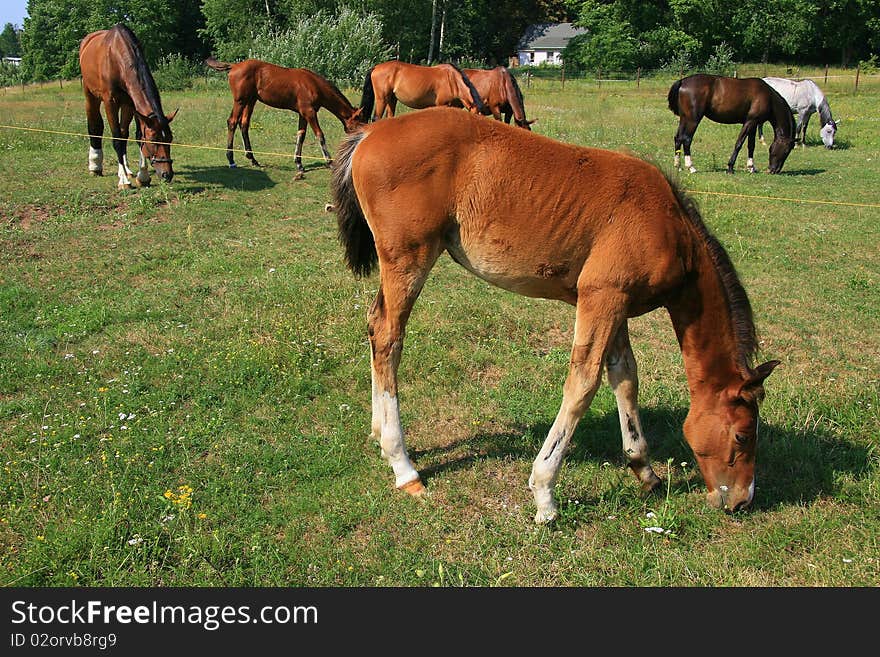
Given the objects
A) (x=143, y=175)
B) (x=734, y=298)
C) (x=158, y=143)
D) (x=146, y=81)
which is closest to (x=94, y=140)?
(x=143, y=175)

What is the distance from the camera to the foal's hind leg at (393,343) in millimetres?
4246

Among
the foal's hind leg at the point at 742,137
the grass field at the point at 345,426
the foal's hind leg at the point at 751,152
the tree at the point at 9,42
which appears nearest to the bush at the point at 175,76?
the grass field at the point at 345,426

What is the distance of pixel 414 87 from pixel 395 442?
14227mm

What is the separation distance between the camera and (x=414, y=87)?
17016 millimetres

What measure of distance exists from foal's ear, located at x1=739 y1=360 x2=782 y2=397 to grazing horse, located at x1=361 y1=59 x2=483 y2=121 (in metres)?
13.3

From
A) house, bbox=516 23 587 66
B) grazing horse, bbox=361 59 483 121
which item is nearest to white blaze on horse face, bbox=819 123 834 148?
grazing horse, bbox=361 59 483 121

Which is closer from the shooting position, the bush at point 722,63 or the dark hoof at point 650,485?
the dark hoof at point 650,485

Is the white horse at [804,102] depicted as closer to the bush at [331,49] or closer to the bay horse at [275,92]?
the bay horse at [275,92]

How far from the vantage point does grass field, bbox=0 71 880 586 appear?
383 centimetres

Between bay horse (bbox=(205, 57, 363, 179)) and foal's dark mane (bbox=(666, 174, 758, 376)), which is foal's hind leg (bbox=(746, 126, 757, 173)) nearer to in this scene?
bay horse (bbox=(205, 57, 363, 179))

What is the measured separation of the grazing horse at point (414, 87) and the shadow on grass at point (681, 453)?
40.4 ft

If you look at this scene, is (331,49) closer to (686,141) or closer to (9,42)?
(686,141)

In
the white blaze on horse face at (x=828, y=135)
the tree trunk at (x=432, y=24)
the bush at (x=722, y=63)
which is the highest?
the tree trunk at (x=432, y=24)

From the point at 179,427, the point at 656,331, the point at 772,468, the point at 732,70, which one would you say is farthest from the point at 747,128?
the point at 732,70
